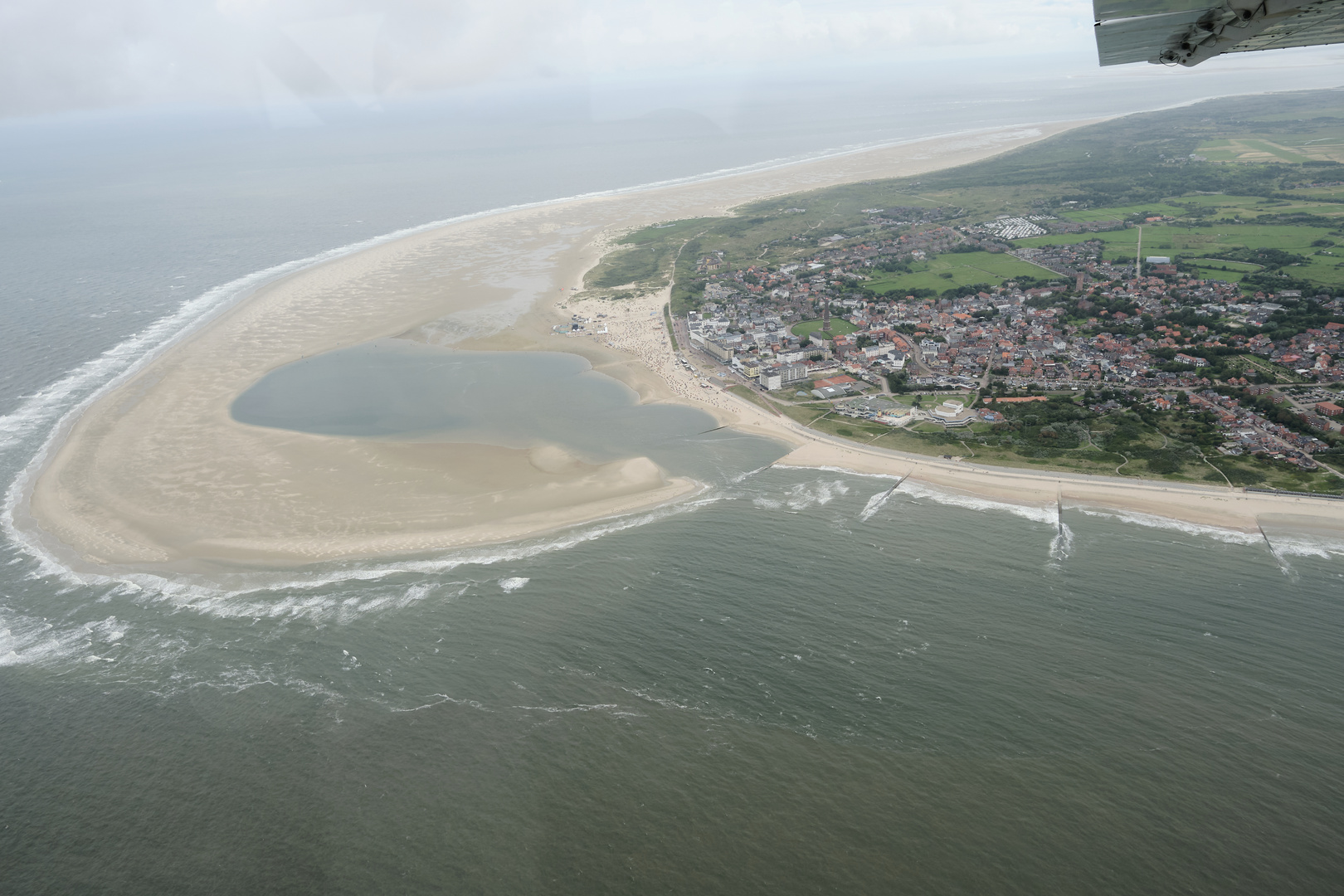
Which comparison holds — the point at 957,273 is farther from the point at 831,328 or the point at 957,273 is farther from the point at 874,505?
the point at 874,505

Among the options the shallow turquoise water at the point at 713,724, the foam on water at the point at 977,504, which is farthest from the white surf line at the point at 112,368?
the foam on water at the point at 977,504

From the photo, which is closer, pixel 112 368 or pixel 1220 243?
pixel 112 368

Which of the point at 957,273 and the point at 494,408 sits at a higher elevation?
the point at 957,273

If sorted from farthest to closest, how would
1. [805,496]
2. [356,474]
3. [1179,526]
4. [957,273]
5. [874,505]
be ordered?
[957,273], [356,474], [805,496], [874,505], [1179,526]

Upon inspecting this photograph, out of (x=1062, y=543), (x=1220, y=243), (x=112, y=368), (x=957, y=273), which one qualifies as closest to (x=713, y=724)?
(x=1062, y=543)

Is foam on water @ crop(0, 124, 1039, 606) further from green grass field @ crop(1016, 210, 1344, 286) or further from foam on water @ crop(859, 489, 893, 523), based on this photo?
green grass field @ crop(1016, 210, 1344, 286)
